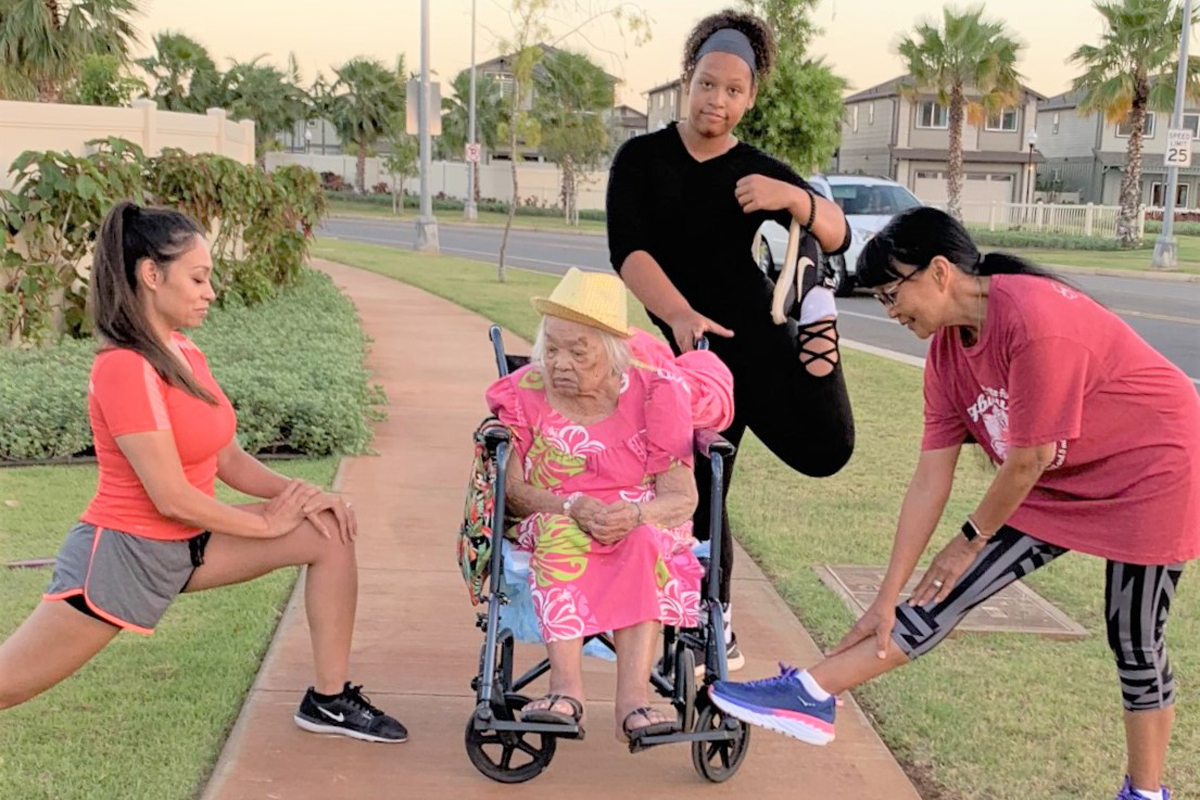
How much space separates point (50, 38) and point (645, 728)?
86.5ft

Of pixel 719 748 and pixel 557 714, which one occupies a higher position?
pixel 557 714

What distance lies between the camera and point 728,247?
4.07m

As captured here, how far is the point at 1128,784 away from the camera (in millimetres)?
3328

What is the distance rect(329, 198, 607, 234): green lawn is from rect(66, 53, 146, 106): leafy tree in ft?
44.6

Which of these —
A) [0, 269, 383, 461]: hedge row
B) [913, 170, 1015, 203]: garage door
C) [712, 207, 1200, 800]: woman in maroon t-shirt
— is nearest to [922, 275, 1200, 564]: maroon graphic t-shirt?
[712, 207, 1200, 800]: woman in maroon t-shirt

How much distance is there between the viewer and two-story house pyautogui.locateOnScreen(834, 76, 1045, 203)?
54781 mm

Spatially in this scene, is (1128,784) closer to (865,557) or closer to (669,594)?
(669,594)

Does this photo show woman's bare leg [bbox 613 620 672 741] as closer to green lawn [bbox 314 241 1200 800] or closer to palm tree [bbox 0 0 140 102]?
green lawn [bbox 314 241 1200 800]

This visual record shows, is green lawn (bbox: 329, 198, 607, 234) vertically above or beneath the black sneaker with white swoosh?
above

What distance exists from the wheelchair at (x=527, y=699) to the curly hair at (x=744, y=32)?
1256 millimetres

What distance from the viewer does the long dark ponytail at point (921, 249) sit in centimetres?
306

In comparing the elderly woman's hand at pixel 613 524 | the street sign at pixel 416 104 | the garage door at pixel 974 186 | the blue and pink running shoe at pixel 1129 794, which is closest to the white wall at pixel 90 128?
the elderly woman's hand at pixel 613 524

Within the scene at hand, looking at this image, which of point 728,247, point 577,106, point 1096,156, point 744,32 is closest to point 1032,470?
point 728,247

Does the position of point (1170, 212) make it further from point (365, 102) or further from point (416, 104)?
point (365, 102)
